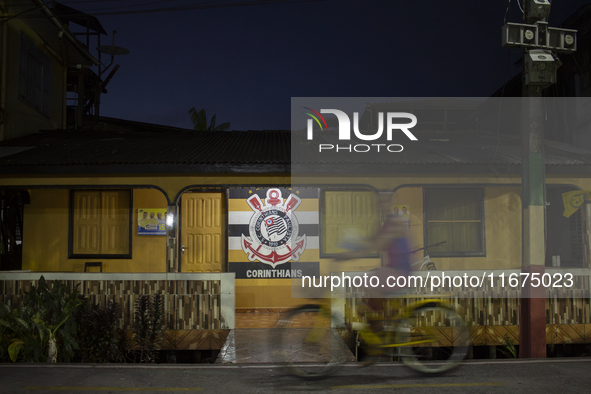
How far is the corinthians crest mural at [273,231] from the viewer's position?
10781mm

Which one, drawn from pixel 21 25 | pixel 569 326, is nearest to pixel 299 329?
pixel 569 326

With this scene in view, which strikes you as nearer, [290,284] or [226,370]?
[226,370]

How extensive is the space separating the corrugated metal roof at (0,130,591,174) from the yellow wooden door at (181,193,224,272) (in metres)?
1.31

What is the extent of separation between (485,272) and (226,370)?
4.19 metres

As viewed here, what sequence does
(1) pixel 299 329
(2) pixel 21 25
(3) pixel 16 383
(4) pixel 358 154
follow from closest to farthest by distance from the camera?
(3) pixel 16 383 → (1) pixel 299 329 → (4) pixel 358 154 → (2) pixel 21 25

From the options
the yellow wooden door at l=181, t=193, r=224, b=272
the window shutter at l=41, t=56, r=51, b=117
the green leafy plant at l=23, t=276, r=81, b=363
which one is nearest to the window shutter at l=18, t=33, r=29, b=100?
the window shutter at l=41, t=56, r=51, b=117

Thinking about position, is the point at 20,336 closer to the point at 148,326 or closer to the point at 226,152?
the point at 148,326

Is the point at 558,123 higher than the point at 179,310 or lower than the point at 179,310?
higher

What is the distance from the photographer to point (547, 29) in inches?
257

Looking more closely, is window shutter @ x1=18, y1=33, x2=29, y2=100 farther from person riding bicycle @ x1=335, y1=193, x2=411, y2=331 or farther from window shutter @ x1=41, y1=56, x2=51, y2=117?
person riding bicycle @ x1=335, y1=193, x2=411, y2=331

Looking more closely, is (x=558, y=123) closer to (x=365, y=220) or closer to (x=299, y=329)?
(x=365, y=220)

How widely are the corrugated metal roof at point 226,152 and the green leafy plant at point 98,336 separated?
9.71 ft

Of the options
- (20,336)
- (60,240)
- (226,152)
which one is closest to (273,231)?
(226,152)

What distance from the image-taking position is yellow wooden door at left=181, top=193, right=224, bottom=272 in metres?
10.8
